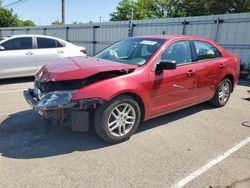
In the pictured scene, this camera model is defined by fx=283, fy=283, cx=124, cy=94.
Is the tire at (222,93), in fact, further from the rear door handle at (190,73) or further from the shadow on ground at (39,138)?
the shadow on ground at (39,138)

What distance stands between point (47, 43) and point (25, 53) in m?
0.84

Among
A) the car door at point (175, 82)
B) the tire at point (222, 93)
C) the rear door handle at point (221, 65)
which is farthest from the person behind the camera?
the tire at point (222, 93)

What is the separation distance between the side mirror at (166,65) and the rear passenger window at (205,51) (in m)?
1.25

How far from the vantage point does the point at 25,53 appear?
8.59m

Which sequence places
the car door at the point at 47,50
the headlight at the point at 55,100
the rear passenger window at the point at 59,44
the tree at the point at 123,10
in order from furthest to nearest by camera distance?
1. the tree at the point at 123,10
2. the rear passenger window at the point at 59,44
3. the car door at the point at 47,50
4. the headlight at the point at 55,100

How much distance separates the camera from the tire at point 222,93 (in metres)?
6.16

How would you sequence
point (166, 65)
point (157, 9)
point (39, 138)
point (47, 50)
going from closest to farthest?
point (39, 138), point (166, 65), point (47, 50), point (157, 9)

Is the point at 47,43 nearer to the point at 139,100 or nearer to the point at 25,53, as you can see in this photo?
the point at 25,53

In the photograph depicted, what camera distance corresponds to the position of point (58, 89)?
4.02 metres

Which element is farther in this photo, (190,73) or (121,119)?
(190,73)

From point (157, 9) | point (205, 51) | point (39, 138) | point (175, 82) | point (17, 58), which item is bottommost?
point (39, 138)

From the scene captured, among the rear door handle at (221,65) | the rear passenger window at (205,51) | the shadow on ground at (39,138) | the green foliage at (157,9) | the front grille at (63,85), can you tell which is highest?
the green foliage at (157,9)

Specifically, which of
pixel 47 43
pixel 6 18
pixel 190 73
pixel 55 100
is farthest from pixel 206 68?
pixel 6 18

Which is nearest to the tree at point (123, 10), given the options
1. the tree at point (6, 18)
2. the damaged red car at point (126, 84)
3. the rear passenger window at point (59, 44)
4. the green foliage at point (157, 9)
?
the green foliage at point (157, 9)
